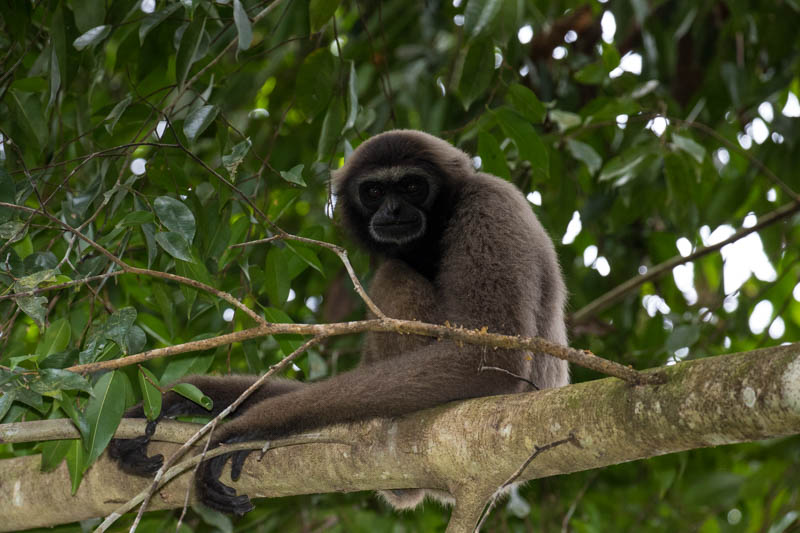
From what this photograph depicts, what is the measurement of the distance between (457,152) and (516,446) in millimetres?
2750

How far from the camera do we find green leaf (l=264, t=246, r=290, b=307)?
4.25m

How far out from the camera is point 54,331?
3492 millimetres

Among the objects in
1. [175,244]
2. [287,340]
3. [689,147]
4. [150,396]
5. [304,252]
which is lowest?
[287,340]

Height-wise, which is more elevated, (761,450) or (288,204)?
(288,204)

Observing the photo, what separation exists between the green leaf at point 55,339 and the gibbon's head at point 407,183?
2.09 metres

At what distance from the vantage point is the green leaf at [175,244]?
10.5 feet

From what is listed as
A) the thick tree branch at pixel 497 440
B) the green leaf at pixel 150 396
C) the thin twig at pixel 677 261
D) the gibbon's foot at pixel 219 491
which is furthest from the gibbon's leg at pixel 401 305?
the thin twig at pixel 677 261

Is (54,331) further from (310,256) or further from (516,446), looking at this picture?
(516,446)

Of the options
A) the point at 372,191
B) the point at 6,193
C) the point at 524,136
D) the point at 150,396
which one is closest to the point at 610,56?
the point at 524,136

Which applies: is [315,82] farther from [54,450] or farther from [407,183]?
[54,450]

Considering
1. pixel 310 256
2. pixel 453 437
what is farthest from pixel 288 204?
pixel 453 437

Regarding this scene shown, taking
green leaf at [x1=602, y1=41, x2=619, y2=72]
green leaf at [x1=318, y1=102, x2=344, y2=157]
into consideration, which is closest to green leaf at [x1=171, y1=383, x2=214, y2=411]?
green leaf at [x1=318, y1=102, x2=344, y2=157]

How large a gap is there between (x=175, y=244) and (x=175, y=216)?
0.53 feet

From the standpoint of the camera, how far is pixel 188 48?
3.56 meters
